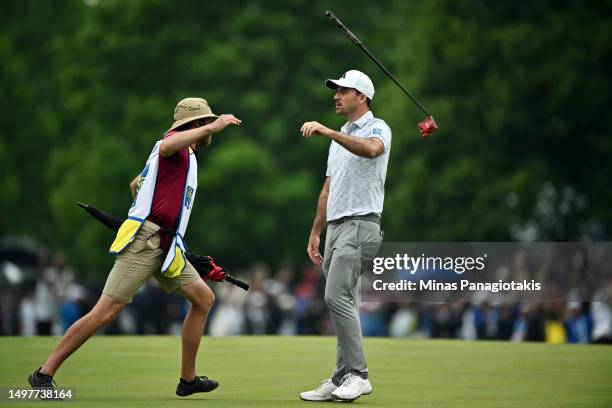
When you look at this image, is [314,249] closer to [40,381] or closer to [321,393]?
[321,393]

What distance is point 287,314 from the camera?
24.9 m

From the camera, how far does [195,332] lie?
952 centimetres

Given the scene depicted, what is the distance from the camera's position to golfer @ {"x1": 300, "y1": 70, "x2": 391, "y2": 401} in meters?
9.32

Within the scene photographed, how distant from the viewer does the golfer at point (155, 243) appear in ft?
29.7

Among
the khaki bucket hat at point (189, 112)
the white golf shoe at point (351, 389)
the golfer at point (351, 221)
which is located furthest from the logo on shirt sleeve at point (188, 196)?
the white golf shoe at point (351, 389)

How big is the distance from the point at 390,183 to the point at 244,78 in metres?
6.41

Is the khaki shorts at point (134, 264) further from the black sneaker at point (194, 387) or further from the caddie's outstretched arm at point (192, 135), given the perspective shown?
the black sneaker at point (194, 387)

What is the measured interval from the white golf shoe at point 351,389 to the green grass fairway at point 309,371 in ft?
0.28

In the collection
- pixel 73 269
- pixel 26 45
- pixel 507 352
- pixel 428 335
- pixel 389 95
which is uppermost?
pixel 26 45

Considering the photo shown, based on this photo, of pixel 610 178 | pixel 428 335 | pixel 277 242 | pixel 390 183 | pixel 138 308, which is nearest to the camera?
pixel 428 335

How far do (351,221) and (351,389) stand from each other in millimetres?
1275

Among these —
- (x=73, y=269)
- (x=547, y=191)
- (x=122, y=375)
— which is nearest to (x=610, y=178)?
(x=547, y=191)

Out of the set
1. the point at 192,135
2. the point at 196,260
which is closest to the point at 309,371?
the point at 196,260

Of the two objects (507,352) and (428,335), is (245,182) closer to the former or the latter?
(428,335)
